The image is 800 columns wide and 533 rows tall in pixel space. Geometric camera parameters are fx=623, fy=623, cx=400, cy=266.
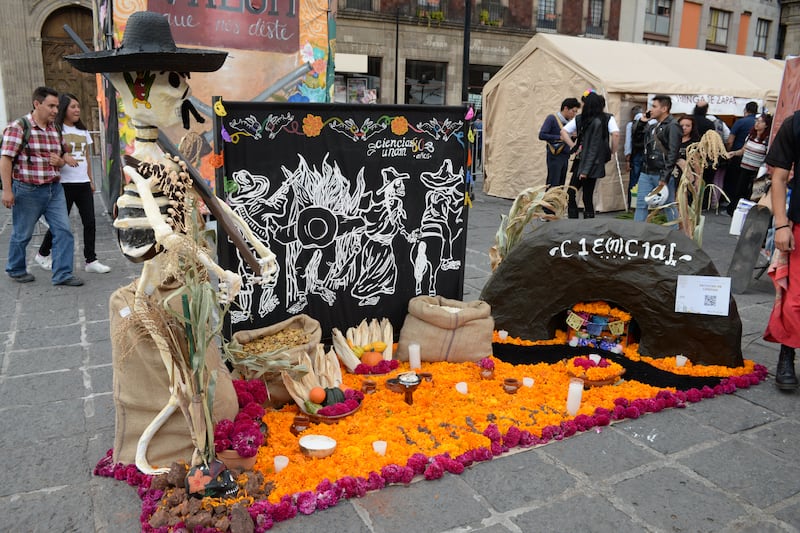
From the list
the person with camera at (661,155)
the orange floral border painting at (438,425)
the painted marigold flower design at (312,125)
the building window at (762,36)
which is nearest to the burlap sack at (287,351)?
the orange floral border painting at (438,425)

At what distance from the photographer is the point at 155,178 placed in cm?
261

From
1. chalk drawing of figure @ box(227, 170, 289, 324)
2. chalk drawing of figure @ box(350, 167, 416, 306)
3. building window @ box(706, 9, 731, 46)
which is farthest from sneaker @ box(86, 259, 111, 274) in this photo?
building window @ box(706, 9, 731, 46)

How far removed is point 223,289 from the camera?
2473 mm

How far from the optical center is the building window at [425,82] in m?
22.0

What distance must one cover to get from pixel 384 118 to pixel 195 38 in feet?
11.7

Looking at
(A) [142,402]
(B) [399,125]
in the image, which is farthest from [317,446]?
(B) [399,125]

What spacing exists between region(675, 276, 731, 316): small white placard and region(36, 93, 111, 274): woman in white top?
513 centimetres

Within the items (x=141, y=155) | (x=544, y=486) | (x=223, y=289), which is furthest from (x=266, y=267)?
(x=544, y=486)

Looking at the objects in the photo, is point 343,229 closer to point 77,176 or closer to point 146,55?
point 146,55

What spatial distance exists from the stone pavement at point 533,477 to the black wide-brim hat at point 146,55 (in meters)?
1.73

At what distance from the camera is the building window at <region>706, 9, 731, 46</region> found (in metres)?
27.3

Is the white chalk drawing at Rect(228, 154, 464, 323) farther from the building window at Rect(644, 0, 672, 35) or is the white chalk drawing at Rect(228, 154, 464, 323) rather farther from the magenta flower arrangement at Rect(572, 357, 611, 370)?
the building window at Rect(644, 0, 672, 35)

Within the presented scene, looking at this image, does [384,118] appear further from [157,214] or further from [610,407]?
[610,407]

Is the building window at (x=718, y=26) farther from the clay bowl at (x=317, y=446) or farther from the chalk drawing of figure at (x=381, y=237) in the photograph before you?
the clay bowl at (x=317, y=446)
